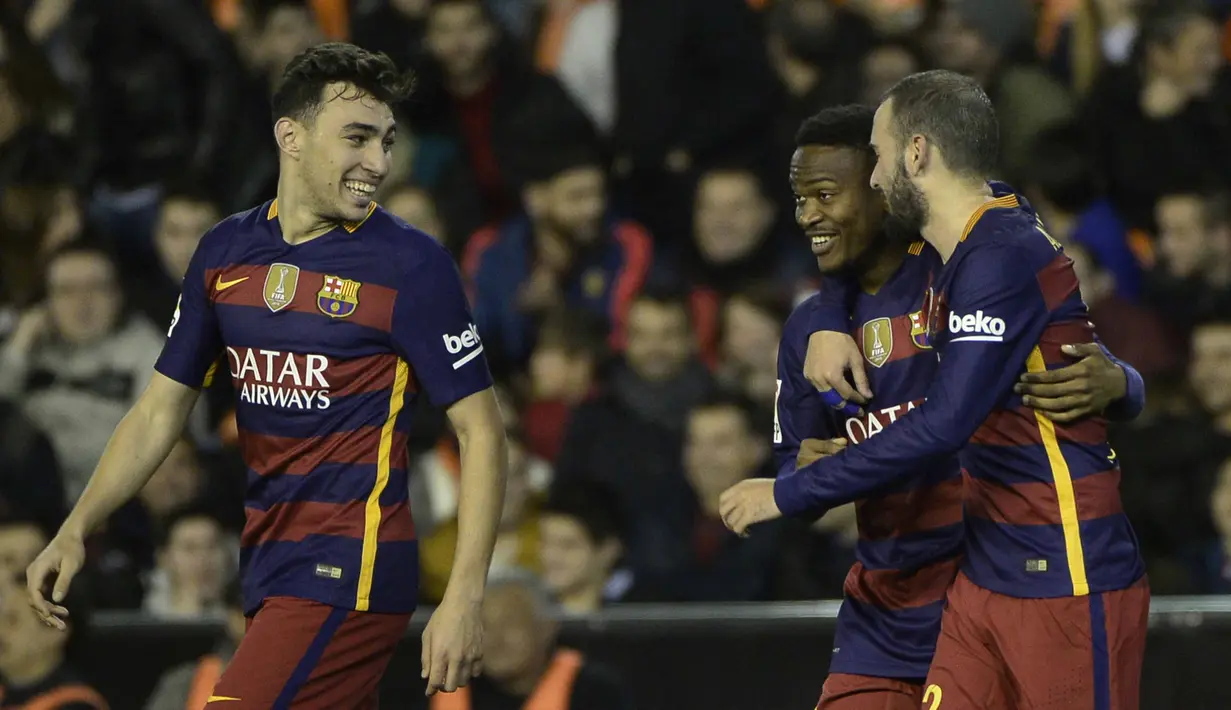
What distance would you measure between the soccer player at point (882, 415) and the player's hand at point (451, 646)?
0.99 meters

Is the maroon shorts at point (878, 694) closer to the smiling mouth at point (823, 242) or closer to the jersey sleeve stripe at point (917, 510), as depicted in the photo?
the jersey sleeve stripe at point (917, 510)

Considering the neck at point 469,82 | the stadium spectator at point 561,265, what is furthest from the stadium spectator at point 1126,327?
the neck at point 469,82

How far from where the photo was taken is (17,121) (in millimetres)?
10062

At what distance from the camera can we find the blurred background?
24.5 feet

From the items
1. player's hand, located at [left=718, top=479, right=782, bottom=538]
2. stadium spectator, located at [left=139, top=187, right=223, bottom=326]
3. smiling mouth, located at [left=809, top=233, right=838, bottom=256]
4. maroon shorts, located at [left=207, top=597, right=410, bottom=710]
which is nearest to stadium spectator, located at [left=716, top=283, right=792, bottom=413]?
stadium spectator, located at [left=139, top=187, right=223, bottom=326]

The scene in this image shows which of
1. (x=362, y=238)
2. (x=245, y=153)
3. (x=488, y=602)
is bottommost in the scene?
(x=488, y=602)

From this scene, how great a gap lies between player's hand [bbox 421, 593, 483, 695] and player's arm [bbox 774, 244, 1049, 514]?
33.8 inches

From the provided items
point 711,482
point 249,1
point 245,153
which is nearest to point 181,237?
point 245,153

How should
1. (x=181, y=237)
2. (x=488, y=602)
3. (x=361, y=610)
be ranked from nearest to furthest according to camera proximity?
(x=361, y=610)
(x=488, y=602)
(x=181, y=237)

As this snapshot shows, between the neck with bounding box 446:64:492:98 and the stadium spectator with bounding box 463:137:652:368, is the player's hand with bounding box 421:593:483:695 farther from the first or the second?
the neck with bounding box 446:64:492:98

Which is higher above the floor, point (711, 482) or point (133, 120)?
point (133, 120)

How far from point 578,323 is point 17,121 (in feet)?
10.7

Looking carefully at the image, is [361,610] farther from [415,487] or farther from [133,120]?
[133,120]

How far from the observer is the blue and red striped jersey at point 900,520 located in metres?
5.01
